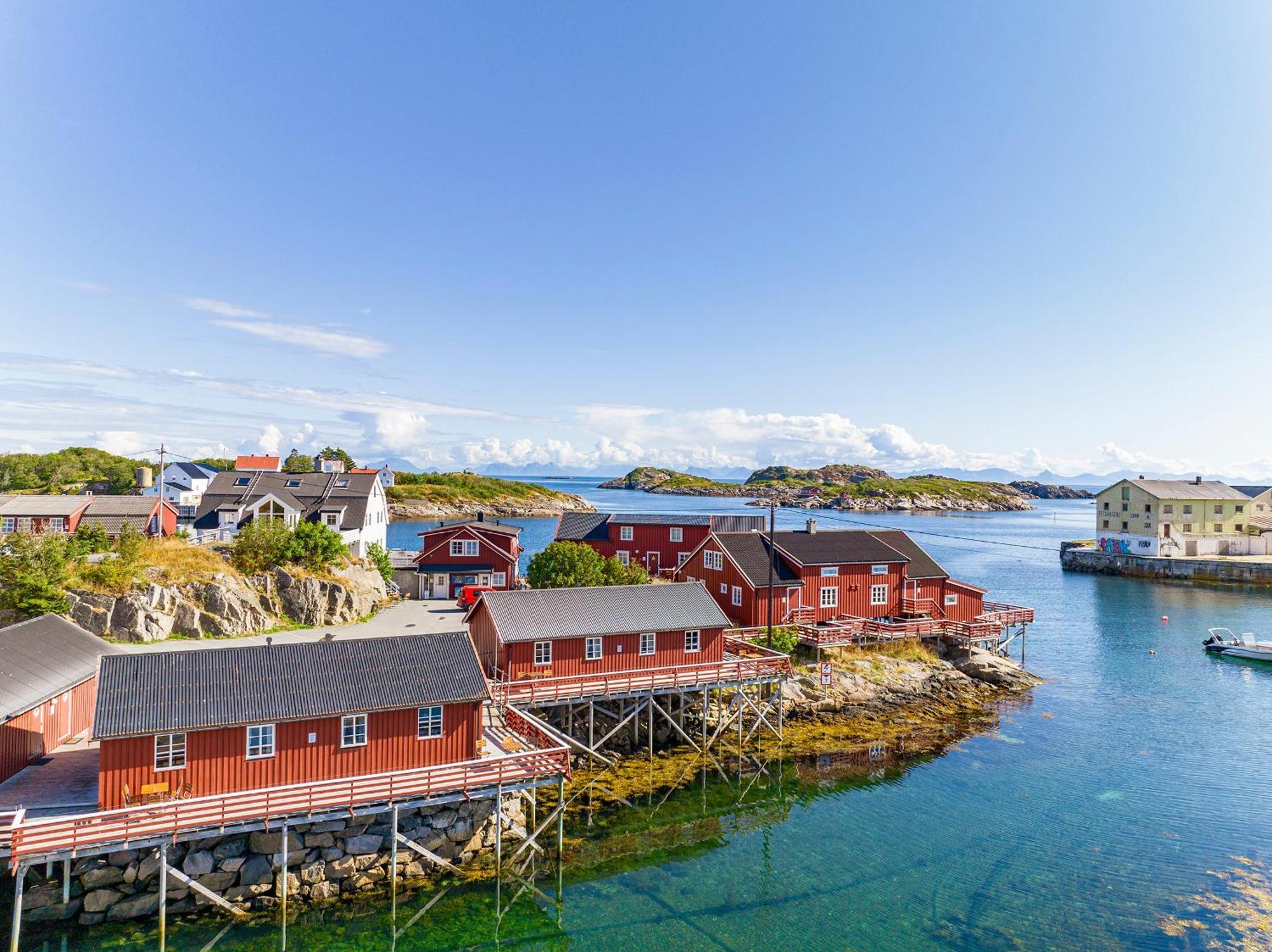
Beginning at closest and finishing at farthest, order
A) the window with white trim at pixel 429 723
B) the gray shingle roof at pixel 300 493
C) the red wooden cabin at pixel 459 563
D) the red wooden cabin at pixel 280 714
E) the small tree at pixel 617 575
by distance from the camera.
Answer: the red wooden cabin at pixel 280 714
the window with white trim at pixel 429 723
the small tree at pixel 617 575
the red wooden cabin at pixel 459 563
the gray shingle roof at pixel 300 493

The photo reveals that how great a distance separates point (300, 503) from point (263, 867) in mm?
41563

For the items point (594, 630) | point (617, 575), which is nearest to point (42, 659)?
point (594, 630)

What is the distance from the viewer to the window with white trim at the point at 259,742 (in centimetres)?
2250

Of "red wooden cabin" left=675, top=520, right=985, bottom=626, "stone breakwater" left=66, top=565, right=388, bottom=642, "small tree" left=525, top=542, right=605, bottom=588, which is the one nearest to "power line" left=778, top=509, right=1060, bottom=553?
"red wooden cabin" left=675, top=520, right=985, bottom=626

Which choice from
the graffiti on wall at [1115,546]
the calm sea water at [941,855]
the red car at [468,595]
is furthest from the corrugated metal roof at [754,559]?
the graffiti on wall at [1115,546]

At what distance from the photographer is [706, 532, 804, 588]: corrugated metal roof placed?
1800 inches

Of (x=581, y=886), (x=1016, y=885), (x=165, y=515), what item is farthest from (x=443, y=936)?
(x=165, y=515)

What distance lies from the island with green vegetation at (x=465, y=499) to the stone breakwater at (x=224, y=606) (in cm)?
11197

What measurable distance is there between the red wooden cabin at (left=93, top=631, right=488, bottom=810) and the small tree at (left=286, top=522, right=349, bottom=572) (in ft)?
69.2

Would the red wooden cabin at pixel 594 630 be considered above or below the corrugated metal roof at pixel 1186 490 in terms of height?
below

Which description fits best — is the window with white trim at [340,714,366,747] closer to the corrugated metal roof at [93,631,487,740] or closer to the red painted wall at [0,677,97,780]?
the corrugated metal roof at [93,631,487,740]

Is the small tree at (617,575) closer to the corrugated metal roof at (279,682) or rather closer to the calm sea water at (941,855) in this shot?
the calm sea water at (941,855)

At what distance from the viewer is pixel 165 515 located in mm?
57438

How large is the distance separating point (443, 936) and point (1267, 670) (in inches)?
2252
